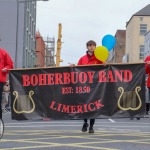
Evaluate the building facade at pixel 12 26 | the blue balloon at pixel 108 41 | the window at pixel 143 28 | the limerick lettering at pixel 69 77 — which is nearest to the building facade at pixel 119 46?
the window at pixel 143 28

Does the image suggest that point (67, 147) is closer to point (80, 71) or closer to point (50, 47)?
point (80, 71)

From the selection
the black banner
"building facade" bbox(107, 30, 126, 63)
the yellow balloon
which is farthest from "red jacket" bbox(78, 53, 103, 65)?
"building facade" bbox(107, 30, 126, 63)

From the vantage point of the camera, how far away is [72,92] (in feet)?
30.4

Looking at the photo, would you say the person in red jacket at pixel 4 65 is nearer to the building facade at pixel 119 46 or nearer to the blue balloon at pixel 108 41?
the blue balloon at pixel 108 41

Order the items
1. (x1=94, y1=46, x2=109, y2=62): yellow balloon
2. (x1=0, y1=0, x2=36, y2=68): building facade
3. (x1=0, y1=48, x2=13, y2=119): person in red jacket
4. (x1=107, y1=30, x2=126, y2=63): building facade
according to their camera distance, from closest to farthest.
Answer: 1. (x1=0, y1=48, x2=13, y2=119): person in red jacket
2. (x1=94, y1=46, x2=109, y2=62): yellow balloon
3. (x1=0, y1=0, x2=36, y2=68): building facade
4. (x1=107, y1=30, x2=126, y2=63): building facade

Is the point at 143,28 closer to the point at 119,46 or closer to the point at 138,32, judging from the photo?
the point at 138,32

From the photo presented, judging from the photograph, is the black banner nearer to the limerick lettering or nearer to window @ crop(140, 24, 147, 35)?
the limerick lettering

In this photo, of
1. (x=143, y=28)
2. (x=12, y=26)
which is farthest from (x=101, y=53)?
(x=143, y=28)

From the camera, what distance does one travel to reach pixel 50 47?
128m

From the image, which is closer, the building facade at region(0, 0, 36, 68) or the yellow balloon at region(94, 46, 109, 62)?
the yellow balloon at region(94, 46, 109, 62)

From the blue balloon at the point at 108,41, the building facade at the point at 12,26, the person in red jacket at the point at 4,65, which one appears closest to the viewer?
the person in red jacket at the point at 4,65

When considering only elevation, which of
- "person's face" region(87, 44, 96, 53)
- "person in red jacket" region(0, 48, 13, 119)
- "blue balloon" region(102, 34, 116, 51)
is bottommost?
"person in red jacket" region(0, 48, 13, 119)

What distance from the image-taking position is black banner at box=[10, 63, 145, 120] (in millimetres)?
9156

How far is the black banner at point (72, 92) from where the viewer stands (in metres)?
9.16
